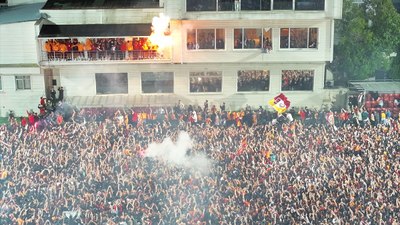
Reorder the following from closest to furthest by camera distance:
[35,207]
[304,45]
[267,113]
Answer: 1. [35,207]
2. [267,113]
3. [304,45]

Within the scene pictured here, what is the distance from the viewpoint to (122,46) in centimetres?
3114

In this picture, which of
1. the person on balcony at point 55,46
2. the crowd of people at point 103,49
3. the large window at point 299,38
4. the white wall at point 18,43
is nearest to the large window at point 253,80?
the large window at point 299,38

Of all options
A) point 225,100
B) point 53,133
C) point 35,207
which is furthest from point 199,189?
point 225,100

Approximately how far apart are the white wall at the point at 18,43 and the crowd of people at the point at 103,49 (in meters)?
0.77

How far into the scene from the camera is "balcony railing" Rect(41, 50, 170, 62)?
102 feet

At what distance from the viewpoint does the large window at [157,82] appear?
105ft

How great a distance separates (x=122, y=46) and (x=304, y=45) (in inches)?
386

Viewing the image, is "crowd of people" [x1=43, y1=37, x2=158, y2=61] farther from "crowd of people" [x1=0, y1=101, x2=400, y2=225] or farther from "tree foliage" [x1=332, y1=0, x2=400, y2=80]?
"tree foliage" [x1=332, y1=0, x2=400, y2=80]

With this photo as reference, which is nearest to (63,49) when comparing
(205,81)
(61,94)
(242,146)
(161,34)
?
(61,94)

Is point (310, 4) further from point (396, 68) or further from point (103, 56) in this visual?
point (103, 56)

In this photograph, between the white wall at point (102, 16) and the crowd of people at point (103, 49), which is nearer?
the crowd of people at point (103, 49)

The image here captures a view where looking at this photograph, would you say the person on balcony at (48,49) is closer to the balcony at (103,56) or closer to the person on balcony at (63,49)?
the balcony at (103,56)

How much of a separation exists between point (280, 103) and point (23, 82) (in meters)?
14.0

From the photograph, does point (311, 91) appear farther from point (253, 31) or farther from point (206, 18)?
point (206, 18)
